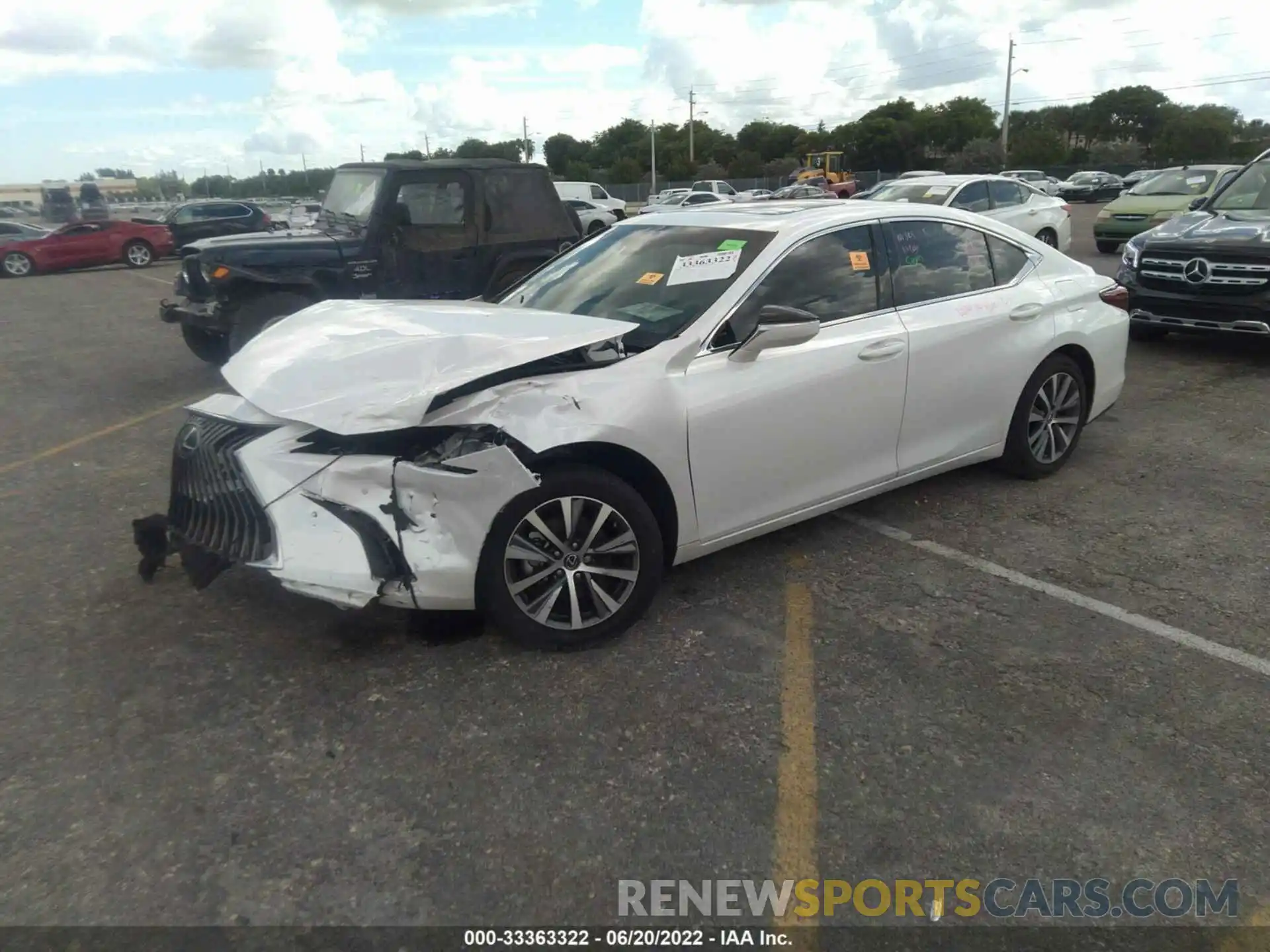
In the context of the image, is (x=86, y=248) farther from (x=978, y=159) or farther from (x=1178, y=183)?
(x=978, y=159)

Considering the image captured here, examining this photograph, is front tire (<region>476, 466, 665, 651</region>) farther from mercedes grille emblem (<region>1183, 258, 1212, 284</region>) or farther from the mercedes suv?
mercedes grille emblem (<region>1183, 258, 1212, 284</region>)

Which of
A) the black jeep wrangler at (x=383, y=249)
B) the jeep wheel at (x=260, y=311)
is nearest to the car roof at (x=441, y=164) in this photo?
the black jeep wrangler at (x=383, y=249)

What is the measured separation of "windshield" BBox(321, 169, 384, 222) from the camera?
28.5 ft

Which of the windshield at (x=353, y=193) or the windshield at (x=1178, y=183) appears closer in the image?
the windshield at (x=353, y=193)

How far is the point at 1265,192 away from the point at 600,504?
8514 mm

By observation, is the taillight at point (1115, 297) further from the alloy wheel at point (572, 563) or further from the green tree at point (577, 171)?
the green tree at point (577, 171)

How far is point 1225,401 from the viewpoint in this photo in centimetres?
724

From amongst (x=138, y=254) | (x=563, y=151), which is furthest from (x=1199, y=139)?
(x=138, y=254)

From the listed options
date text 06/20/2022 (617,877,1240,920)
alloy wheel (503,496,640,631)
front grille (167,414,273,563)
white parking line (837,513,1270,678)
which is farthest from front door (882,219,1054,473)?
front grille (167,414,273,563)

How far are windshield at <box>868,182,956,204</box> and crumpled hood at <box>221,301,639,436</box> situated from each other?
33.6ft

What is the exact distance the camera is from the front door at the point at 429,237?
28.1 feet

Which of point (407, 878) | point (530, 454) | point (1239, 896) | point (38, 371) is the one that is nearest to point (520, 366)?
point (530, 454)

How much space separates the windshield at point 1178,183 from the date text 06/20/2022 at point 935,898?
1795cm

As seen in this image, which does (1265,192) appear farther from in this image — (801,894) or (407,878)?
(407,878)
